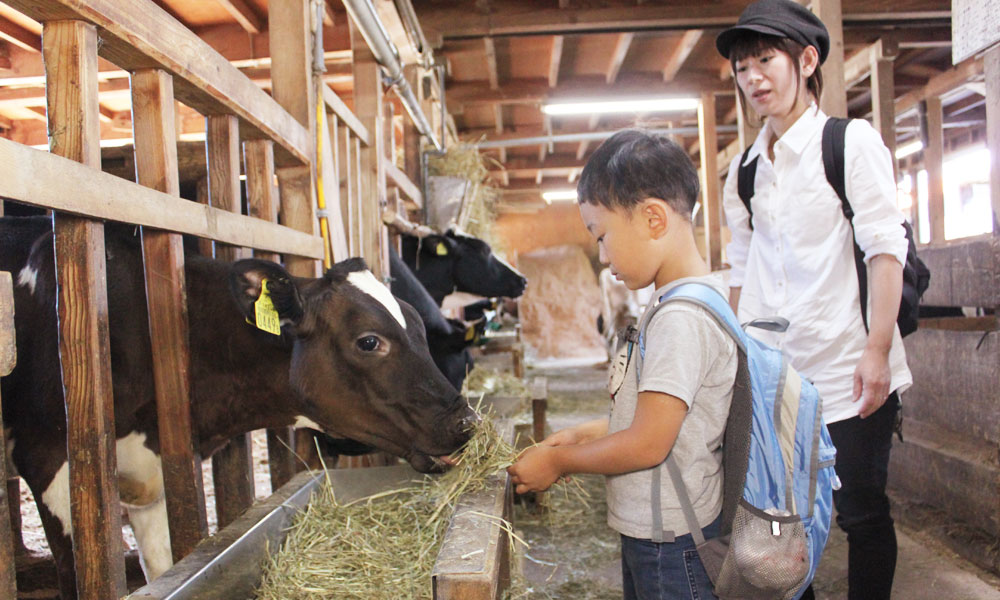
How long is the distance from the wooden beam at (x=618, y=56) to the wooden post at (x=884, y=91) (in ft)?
6.70

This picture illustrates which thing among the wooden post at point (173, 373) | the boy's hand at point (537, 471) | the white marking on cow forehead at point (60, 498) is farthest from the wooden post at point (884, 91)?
the white marking on cow forehead at point (60, 498)

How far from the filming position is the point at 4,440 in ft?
3.84

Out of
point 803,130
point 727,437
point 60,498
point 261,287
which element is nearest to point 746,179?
point 803,130

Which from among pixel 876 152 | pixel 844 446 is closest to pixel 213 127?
pixel 876 152

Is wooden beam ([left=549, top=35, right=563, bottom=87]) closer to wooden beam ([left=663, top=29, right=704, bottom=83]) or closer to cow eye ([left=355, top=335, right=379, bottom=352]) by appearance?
wooden beam ([left=663, top=29, right=704, bottom=83])

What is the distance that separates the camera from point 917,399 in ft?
13.4

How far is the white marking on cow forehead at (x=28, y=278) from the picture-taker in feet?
6.92

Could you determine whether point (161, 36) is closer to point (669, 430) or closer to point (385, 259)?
point (669, 430)

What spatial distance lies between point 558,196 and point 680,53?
8.61 meters

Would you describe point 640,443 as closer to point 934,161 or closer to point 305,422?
point 305,422

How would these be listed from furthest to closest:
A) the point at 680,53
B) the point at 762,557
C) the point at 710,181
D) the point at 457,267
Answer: the point at 710,181
the point at 680,53
the point at 457,267
the point at 762,557

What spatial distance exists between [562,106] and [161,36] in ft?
21.6

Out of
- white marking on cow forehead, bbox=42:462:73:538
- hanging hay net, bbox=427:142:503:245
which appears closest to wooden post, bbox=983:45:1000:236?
white marking on cow forehead, bbox=42:462:73:538

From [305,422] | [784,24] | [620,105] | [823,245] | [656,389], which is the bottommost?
[305,422]
